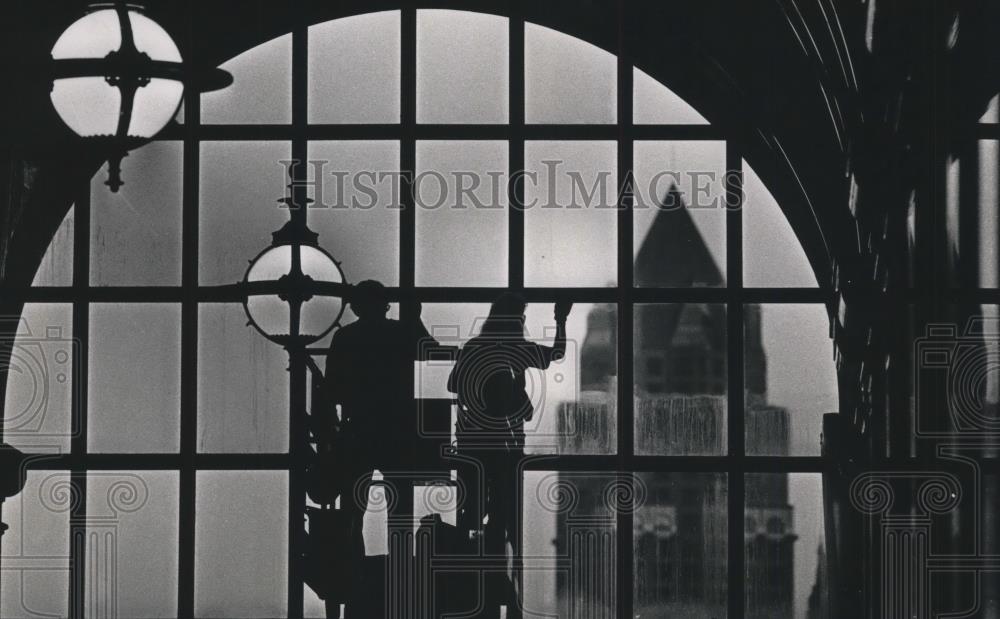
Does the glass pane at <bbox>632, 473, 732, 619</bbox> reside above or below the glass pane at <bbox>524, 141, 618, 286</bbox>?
below

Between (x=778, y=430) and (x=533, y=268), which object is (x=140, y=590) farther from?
(x=778, y=430)

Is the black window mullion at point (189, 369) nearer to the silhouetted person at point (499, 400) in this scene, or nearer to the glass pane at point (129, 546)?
the glass pane at point (129, 546)

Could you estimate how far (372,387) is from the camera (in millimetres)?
2014

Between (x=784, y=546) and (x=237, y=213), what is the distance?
1325 mm

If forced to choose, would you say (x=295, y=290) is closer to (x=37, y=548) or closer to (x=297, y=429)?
(x=297, y=429)

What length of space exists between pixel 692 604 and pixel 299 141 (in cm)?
126

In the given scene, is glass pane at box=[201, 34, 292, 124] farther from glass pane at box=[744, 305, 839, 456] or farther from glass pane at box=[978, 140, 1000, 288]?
glass pane at box=[978, 140, 1000, 288]

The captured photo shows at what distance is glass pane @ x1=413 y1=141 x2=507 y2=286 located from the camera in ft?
6.64

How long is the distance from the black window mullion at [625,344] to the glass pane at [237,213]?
697 mm

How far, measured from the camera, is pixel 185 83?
6.68 feet

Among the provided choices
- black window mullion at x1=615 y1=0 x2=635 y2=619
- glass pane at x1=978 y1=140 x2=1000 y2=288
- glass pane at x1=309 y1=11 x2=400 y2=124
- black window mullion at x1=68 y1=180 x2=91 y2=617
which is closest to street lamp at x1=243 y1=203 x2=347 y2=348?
glass pane at x1=309 y1=11 x2=400 y2=124

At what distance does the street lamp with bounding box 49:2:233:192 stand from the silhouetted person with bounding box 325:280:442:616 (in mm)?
547

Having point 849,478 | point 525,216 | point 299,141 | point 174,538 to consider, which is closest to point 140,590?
point 174,538

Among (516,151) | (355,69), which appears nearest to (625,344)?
(516,151)
